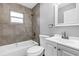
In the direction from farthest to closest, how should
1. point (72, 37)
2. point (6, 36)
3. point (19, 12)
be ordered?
point (19, 12) < point (6, 36) < point (72, 37)

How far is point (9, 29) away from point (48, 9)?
1.58m

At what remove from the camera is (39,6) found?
2.38m

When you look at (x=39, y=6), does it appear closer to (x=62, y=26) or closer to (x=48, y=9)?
(x=48, y=9)

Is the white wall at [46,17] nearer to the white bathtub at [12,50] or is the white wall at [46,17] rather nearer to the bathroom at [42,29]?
the bathroom at [42,29]

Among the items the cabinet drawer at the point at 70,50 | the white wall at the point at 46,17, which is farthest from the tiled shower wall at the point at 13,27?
the cabinet drawer at the point at 70,50

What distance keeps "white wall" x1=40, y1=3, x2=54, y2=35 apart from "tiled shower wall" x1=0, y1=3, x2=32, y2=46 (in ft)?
2.65

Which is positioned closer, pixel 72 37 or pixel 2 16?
pixel 72 37

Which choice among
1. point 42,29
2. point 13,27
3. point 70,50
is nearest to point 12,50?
point 13,27

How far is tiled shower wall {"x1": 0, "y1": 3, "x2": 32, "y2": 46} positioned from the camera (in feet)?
6.69

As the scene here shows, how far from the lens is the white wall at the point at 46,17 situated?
73.4 inches

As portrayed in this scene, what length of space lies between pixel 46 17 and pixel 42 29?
49cm

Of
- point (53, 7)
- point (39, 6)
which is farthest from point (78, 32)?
point (39, 6)

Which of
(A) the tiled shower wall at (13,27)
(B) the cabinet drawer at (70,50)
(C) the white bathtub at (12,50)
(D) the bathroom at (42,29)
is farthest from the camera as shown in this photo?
(A) the tiled shower wall at (13,27)

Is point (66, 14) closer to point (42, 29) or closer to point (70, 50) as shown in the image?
point (70, 50)
